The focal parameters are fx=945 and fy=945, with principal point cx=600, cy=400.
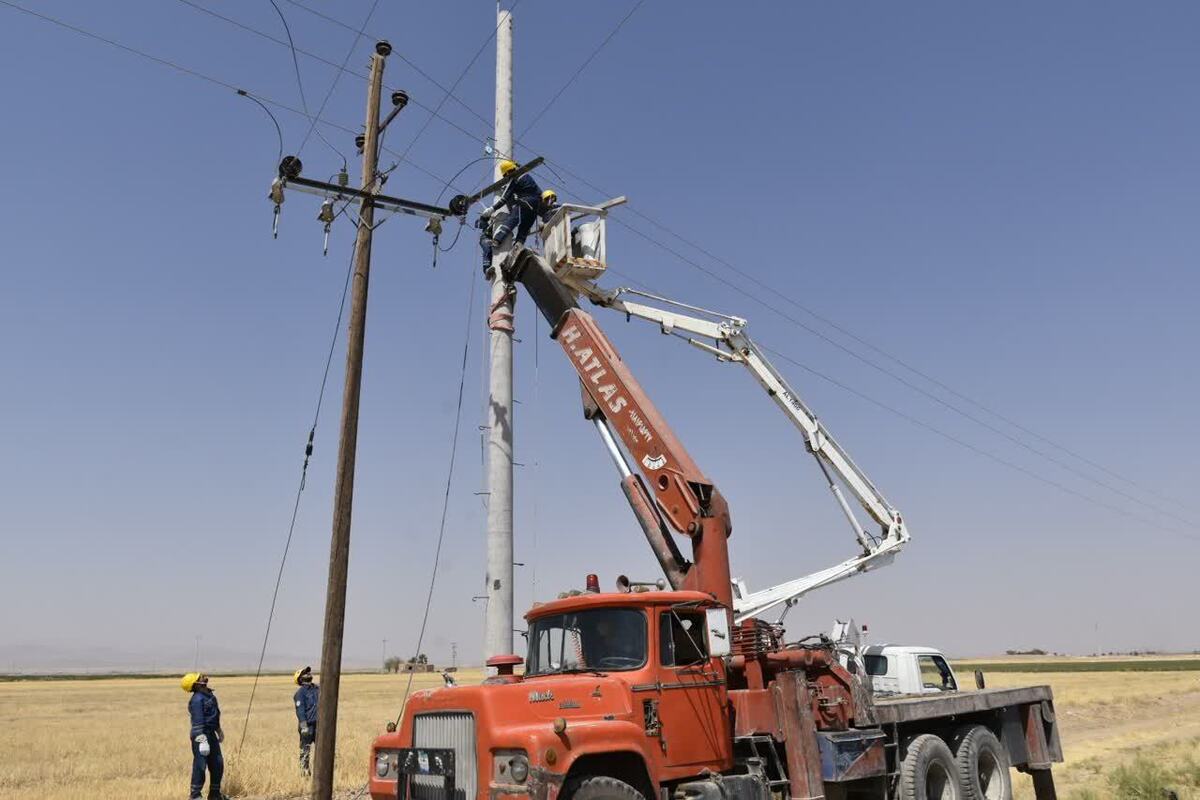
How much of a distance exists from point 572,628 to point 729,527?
9.32 ft

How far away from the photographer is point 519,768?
7.78 meters

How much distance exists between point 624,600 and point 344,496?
457 cm

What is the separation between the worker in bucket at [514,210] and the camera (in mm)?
14875

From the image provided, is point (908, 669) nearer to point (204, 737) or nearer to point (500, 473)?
point (500, 473)

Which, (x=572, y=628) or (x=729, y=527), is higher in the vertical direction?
(x=729, y=527)

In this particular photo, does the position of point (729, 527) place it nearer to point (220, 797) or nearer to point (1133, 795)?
point (1133, 795)

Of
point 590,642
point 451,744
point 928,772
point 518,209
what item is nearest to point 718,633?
point 590,642

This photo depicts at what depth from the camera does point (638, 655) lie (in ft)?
29.7

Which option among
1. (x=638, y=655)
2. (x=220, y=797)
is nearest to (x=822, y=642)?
(x=638, y=655)

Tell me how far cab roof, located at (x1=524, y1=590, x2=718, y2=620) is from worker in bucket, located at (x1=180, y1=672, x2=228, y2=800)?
730 centimetres

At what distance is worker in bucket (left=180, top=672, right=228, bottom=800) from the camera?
1412 cm

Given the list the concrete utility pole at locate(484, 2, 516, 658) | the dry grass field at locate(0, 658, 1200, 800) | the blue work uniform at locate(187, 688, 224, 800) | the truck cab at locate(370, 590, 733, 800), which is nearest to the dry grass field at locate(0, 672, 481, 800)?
the dry grass field at locate(0, 658, 1200, 800)

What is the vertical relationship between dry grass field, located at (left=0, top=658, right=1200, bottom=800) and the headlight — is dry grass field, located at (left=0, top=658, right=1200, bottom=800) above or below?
below

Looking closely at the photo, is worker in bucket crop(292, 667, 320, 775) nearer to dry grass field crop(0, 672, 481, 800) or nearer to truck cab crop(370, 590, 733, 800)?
dry grass field crop(0, 672, 481, 800)
